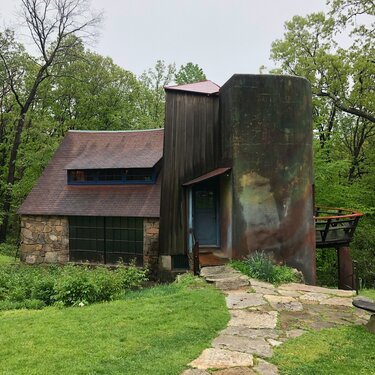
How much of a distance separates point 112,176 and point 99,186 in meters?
0.68

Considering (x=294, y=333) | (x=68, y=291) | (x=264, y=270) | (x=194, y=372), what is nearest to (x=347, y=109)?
(x=264, y=270)

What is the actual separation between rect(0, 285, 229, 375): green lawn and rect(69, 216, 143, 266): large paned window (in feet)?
20.6

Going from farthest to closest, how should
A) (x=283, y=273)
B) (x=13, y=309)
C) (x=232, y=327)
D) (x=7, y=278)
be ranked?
(x=7, y=278) < (x=283, y=273) < (x=13, y=309) < (x=232, y=327)

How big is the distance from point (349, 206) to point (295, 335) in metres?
14.7

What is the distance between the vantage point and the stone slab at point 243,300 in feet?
22.6

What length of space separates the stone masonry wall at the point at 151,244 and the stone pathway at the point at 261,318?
13.9 ft

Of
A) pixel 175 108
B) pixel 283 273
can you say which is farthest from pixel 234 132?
pixel 283 273

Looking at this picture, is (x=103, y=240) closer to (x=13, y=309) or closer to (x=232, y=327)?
(x=13, y=309)

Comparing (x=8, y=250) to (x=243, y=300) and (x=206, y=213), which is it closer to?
(x=206, y=213)

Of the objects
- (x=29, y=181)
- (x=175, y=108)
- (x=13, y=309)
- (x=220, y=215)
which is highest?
(x=175, y=108)

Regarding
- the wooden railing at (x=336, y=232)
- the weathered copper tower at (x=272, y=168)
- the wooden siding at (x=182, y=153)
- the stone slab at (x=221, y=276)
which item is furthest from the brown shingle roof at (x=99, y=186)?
the wooden railing at (x=336, y=232)

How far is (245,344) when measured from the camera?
500 centimetres

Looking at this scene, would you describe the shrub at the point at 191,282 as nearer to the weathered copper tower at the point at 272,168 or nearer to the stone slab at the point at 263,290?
the stone slab at the point at 263,290

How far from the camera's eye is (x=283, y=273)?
9219 millimetres
